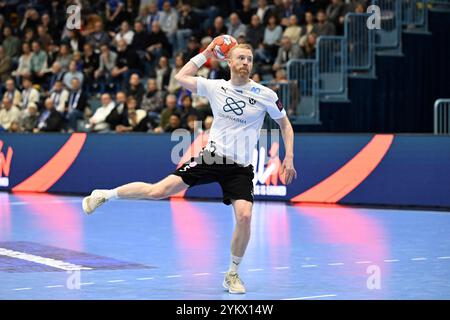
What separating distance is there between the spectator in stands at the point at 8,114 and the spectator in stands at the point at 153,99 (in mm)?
4087

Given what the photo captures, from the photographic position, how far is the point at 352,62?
984 inches

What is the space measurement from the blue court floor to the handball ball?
2.32 meters

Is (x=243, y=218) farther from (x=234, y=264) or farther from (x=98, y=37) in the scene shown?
(x=98, y=37)

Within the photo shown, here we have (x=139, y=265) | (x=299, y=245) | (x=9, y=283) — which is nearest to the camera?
(x=9, y=283)

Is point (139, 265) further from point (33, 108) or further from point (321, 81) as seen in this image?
point (33, 108)

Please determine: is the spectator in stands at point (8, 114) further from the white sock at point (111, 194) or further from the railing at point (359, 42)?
the white sock at point (111, 194)

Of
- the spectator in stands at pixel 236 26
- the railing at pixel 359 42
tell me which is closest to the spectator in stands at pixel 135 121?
the spectator in stands at pixel 236 26

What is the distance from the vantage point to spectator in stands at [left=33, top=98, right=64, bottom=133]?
25875mm

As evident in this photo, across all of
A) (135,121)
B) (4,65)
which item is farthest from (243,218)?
(4,65)

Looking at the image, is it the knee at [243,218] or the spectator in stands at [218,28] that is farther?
the spectator in stands at [218,28]

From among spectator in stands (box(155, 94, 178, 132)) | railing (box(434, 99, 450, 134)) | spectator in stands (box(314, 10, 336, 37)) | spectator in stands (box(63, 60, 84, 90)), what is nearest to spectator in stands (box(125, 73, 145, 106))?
spectator in stands (box(155, 94, 178, 132))

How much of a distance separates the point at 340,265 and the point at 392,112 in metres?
14.4

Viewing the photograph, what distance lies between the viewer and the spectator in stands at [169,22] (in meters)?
27.9
